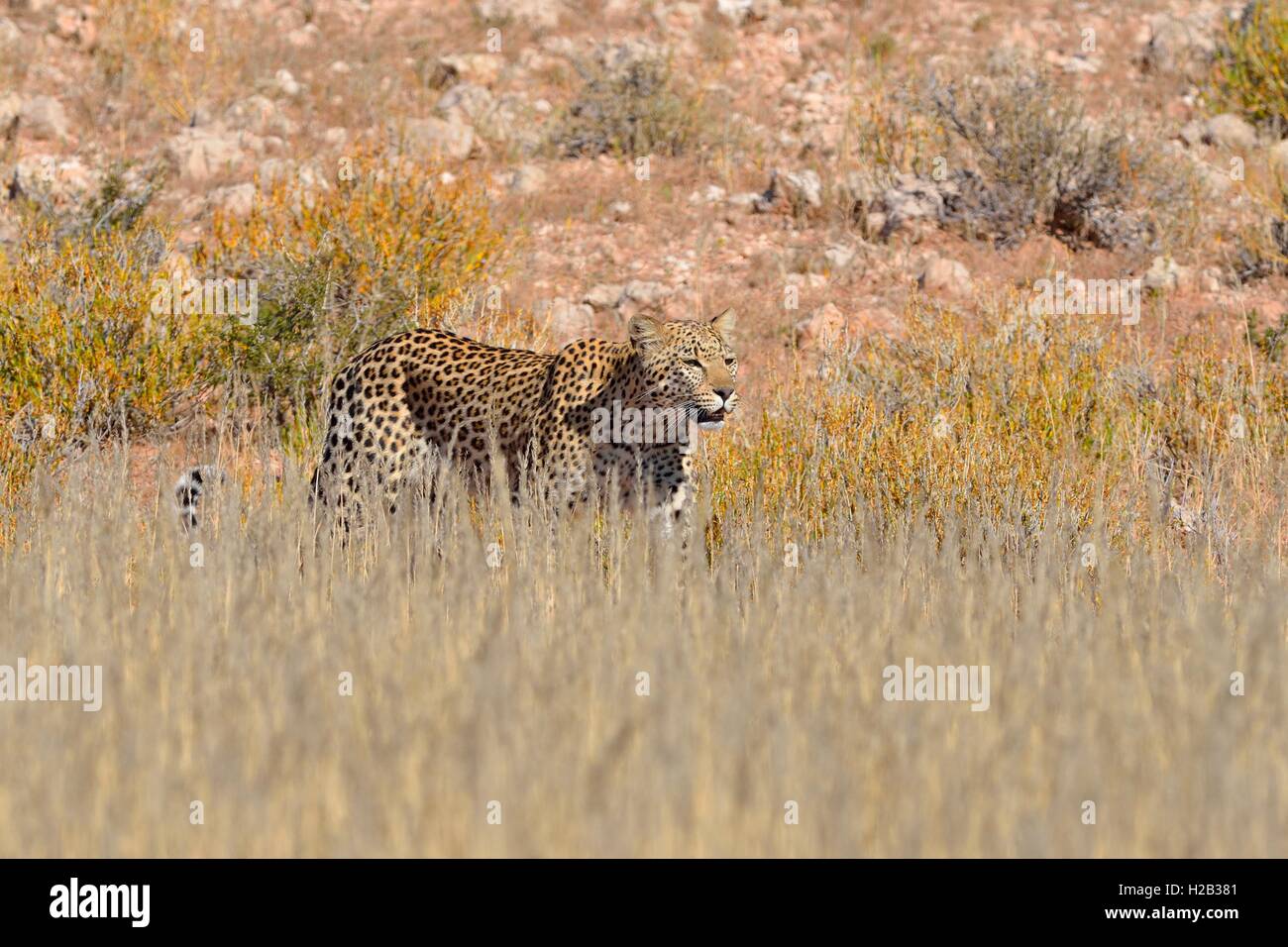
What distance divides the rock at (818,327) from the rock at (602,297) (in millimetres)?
1294

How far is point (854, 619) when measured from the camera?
4793mm

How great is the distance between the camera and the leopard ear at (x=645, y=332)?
6594 millimetres

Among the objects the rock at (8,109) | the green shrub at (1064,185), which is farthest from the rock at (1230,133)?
the rock at (8,109)

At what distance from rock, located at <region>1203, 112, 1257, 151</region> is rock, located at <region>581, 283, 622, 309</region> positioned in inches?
209

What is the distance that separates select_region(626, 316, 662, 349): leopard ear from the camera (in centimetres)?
659

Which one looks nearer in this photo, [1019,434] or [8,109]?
[1019,434]

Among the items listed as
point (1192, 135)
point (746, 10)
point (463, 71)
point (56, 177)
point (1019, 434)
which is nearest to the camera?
point (1019, 434)

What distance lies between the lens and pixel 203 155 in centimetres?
1320

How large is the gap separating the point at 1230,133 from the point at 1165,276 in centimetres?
277

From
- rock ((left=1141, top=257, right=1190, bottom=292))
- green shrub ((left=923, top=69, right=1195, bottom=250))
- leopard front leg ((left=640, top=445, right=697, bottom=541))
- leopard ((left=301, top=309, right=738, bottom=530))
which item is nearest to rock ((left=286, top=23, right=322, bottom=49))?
green shrub ((left=923, top=69, right=1195, bottom=250))

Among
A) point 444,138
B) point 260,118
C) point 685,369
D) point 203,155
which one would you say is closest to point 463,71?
point 444,138

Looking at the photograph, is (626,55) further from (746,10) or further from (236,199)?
(236,199)

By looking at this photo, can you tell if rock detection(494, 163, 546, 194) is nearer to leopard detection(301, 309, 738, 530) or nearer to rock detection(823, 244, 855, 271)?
rock detection(823, 244, 855, 271)
